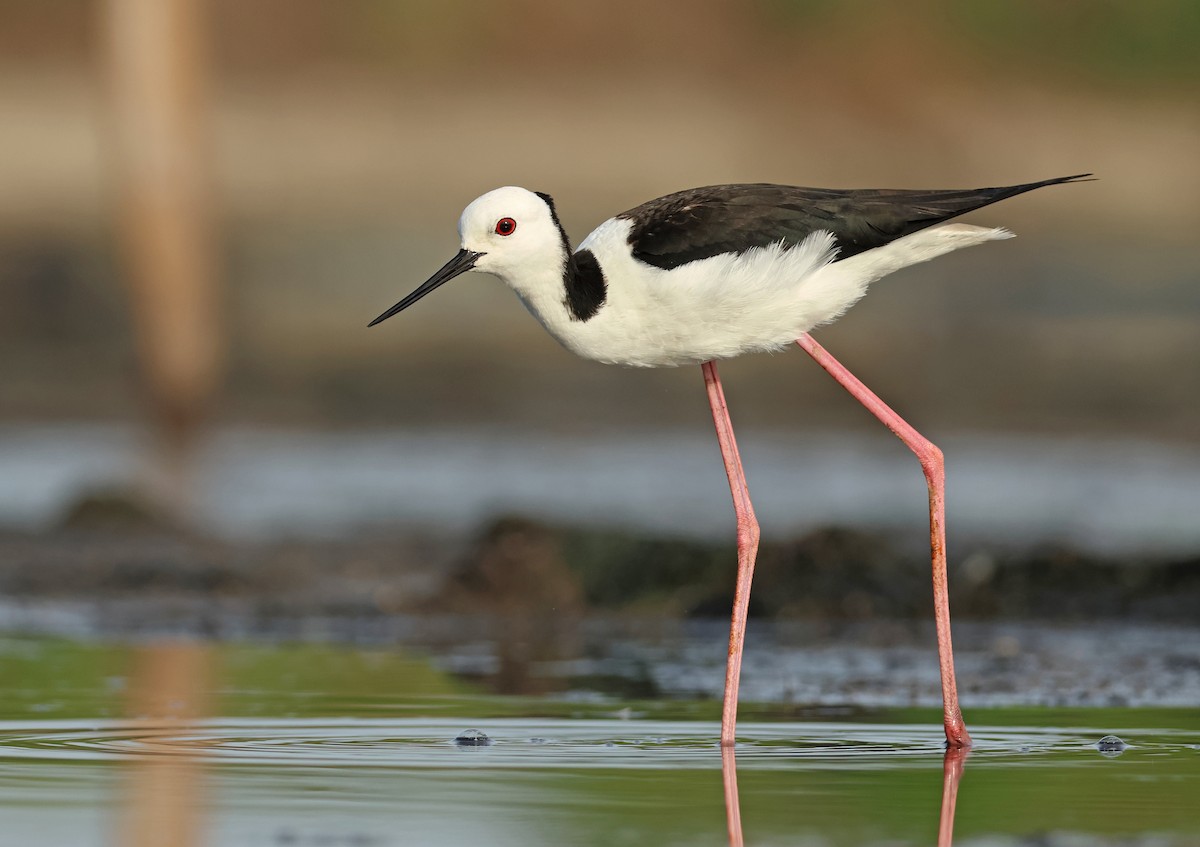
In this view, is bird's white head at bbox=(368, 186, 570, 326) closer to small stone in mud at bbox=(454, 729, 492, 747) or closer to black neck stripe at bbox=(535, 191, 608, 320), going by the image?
black neck stripe at bbox=(535, 191, 608, 320)

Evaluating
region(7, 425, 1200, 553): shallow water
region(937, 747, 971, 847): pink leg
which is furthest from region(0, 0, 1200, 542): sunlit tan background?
region(937, 747, 971, 847): pink leg

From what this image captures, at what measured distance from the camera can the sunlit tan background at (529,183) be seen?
1806 centimetres

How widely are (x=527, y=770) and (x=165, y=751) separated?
958mm

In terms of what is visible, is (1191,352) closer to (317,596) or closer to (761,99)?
(317,596)

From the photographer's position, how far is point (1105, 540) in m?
11.4

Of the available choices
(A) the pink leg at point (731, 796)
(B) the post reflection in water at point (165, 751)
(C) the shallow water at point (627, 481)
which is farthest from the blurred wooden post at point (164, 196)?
(A) the pink leg at point (731, 796)

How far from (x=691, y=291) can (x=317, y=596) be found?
4026 mm

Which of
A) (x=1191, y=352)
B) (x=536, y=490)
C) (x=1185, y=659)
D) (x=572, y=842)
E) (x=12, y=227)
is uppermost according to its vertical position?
(x=12, y=227)

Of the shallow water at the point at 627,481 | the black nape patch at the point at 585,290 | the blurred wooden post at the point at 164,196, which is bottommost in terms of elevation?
the black nape patch at the point at 585,290

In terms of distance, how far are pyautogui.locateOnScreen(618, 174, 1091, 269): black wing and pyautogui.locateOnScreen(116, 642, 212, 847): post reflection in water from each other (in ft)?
5.94

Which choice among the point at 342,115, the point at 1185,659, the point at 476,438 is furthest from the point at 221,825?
the point at 342,115

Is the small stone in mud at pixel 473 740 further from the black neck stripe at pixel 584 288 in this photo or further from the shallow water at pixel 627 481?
the shallow water at pixel 627 481

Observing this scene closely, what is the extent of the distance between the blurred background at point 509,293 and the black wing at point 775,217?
122 inches

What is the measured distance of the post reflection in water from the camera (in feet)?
16.2
